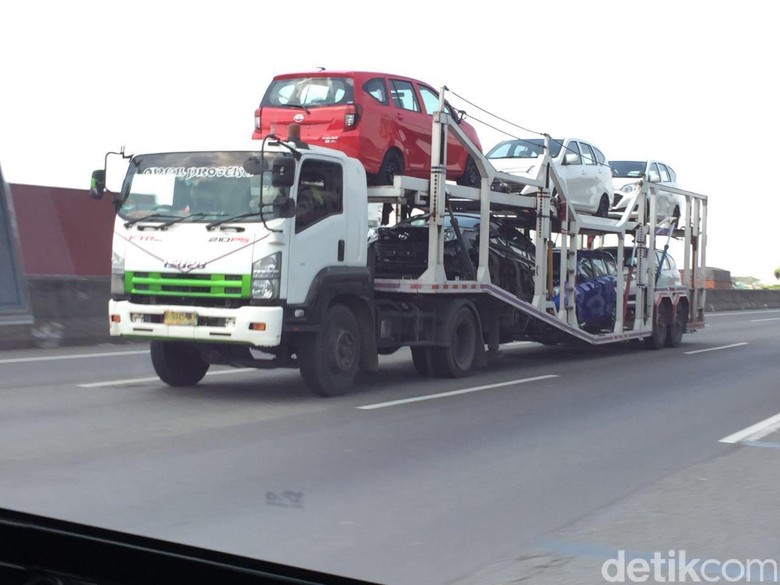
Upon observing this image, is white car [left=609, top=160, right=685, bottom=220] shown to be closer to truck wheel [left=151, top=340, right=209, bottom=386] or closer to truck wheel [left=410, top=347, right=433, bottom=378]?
truck wheel [left=410, top=347, right=433, bottom=378]

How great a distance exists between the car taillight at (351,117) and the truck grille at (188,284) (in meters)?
2.70

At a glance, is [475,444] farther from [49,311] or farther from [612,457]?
[49,311]

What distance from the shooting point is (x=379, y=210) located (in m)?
13.7

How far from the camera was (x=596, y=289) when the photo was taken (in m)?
18.0

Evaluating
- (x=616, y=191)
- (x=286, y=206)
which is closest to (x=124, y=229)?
(x=286, y=206)

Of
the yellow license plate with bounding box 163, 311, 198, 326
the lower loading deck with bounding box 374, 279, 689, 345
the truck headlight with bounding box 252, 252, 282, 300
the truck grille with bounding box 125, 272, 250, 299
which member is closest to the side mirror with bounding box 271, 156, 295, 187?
the truck headlight with bounding box 252, 252, 282, 300

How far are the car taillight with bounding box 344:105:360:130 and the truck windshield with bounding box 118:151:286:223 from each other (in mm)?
1728

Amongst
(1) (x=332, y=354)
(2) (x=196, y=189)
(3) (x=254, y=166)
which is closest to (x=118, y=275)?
(2) (x=196, y=189)

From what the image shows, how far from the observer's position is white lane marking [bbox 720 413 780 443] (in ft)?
30.3

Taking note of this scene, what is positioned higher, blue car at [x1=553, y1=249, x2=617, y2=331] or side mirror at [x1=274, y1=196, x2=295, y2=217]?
side mirror at [x1=274, y1=196, x2=295, y2=217]

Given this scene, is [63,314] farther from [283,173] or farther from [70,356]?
[283,173]

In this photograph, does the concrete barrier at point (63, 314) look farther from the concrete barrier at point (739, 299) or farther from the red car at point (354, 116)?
the concrete barrier at point (739, 299)

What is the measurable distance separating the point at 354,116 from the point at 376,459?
535 cm

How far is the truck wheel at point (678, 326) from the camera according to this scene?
20312 millimetres
